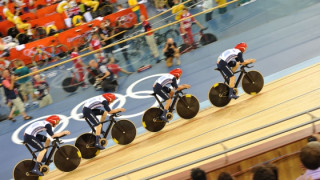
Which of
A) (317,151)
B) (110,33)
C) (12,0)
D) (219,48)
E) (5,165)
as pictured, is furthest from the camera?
(12,0)

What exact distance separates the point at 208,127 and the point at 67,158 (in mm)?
3007

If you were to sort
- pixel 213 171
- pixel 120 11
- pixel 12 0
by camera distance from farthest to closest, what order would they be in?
pixel 12 0 → pixel 120 11 → pixel 213 171

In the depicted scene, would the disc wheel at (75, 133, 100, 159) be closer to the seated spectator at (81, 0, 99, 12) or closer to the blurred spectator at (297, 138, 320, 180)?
the blurred spectator at (297, 138, 320, 180)

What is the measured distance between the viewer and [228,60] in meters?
9.51

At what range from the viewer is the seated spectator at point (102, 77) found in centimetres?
1276

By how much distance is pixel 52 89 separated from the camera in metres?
12.7

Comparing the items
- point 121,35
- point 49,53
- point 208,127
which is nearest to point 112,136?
point 208,127

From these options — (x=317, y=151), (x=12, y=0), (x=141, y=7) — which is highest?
(x=12, y=0)

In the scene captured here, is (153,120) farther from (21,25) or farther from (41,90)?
(21,25)

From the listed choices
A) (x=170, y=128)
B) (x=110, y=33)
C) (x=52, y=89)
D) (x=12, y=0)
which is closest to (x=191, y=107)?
(x=170, y=128)

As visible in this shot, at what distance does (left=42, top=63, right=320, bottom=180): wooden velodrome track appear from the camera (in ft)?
28.0

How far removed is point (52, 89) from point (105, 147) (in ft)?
10.3

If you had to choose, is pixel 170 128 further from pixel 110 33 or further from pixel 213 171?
pixel 110 33

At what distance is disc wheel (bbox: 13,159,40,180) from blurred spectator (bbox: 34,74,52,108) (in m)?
3.58
